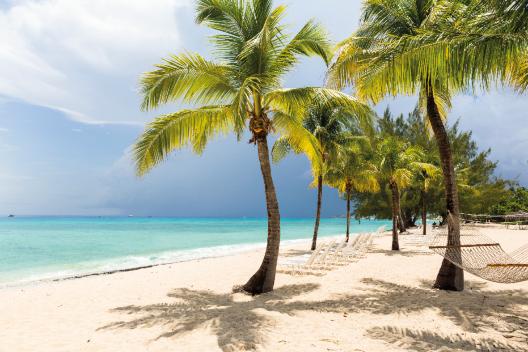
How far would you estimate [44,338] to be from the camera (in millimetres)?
5348

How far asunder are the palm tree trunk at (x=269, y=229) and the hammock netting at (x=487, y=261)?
305 centimetres

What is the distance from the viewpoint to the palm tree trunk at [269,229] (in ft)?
25.1

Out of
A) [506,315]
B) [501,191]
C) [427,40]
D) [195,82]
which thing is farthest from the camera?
[501,191]

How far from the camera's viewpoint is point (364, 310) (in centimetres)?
633

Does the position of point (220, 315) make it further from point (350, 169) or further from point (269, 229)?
point (350, 169)

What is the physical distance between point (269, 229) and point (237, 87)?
3.14m

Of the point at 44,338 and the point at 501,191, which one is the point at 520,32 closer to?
the point at 44,338

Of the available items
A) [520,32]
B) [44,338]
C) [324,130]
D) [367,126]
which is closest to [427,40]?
[520,32]

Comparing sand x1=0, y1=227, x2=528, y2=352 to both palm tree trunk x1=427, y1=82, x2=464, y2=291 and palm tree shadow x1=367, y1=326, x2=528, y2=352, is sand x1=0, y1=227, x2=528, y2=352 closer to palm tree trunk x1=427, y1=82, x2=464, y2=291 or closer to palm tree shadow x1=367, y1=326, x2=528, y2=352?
palm tree shadow x1=367, y1=326, x2=528, y2=352

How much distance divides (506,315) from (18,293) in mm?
11089

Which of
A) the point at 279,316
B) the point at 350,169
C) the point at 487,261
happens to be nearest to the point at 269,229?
the point at 279,316

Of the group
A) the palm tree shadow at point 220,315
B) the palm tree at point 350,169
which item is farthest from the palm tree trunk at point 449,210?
the palm tree at point 350,169

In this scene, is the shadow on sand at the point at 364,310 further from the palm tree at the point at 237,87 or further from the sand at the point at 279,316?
the palm tree at the point at 237,87

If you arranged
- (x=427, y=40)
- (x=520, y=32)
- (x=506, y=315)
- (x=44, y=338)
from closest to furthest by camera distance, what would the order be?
(x=520, y=32) < (x=427, y=40) < (x=44, y=338) < (x=506, y=315)
